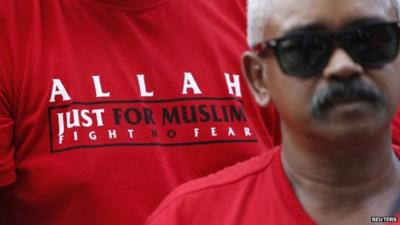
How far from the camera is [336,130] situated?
274 cm

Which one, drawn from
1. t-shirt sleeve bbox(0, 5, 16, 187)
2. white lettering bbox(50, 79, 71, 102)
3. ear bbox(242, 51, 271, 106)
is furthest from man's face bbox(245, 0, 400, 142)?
t-shirt sleeve bbox(0, 5, 16, 187)

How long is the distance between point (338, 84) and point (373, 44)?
0.15 meters

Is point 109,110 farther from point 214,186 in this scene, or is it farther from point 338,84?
point 338,84

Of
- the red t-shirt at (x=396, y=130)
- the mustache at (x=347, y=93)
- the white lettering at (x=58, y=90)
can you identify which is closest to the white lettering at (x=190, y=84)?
the white lettering at (x=58, y=90)

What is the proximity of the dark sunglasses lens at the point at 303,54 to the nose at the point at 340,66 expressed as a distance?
2 cm

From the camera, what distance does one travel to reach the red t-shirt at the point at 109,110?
11.2ft

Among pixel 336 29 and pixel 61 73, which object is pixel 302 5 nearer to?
pixel 336 29

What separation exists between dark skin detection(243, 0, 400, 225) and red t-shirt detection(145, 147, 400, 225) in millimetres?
46

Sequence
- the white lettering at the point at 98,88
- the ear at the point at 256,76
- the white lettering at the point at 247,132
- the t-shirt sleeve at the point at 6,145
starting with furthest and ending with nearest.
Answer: the white lettering at the point at 247,132 < the white lettering at the point at 98,88 < the t-shirt sleeve at the point at 6,145 < the ear at the point at 256,76

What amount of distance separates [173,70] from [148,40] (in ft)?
0.42

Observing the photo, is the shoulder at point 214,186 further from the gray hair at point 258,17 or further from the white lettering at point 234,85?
the white lettering at point 234,85

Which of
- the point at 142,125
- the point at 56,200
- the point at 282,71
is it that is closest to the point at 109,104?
the point at 142,125

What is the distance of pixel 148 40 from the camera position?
365 cm

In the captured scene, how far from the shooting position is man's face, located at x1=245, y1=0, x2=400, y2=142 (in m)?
2.72
